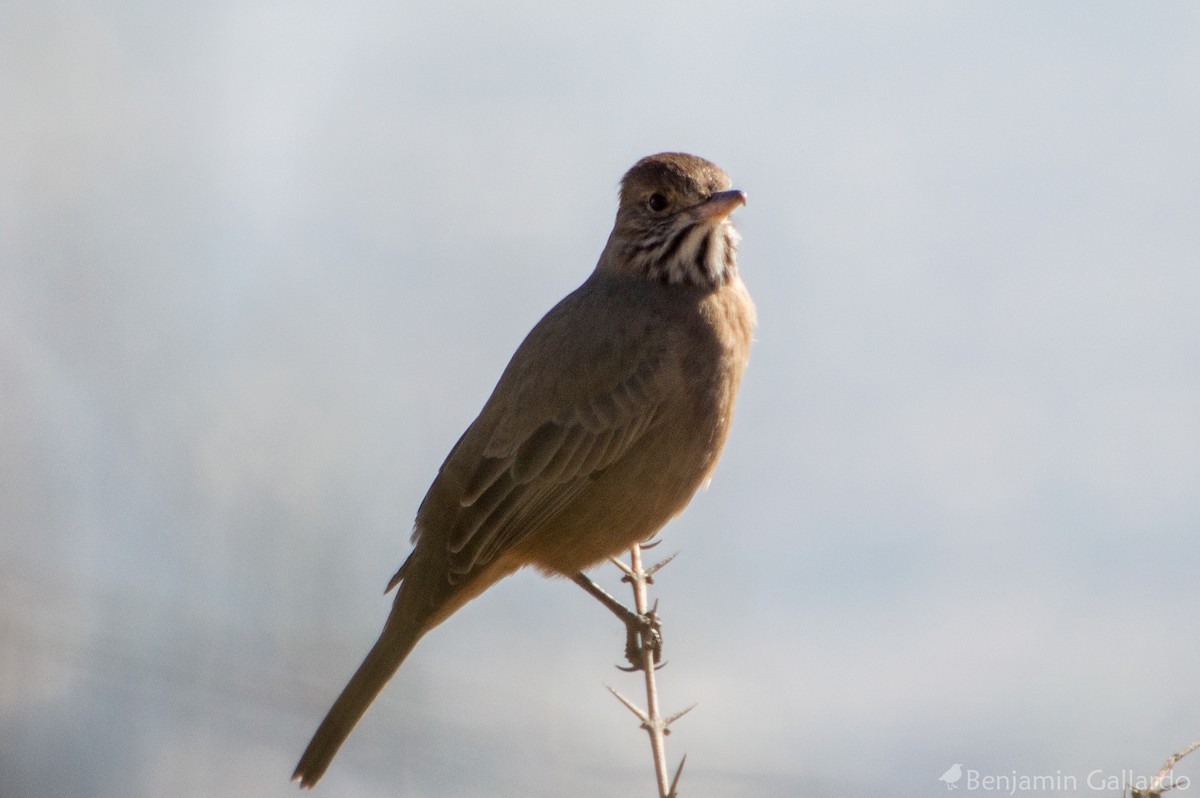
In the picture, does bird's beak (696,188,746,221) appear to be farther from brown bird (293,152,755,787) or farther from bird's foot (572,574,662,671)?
bird's foot (572,574,662,671)

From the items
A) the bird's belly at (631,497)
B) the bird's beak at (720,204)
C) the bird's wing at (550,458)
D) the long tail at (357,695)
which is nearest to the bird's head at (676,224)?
the bird's beak at (720,204)

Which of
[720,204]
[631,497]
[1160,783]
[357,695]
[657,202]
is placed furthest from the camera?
[657,202]

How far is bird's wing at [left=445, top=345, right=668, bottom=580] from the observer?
569 centimetres

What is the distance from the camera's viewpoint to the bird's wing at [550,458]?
5688 mm

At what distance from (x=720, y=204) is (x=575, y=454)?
131 centimetres

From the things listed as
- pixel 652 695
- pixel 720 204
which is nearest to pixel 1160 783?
pixel 652 695

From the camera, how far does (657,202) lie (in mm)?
6520

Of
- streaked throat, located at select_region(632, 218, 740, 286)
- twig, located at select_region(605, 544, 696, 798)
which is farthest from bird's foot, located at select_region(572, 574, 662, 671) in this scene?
streaked throat, located at select_region(632, 218, 740, 286)

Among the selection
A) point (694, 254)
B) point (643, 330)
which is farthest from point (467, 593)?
point (694, 254)

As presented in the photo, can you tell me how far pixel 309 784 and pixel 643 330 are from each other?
2309 millimetres

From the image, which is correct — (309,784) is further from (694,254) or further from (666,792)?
(694,254)

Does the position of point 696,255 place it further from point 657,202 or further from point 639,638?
point 639,638

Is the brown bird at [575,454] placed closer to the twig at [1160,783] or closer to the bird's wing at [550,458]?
the bird's wing at [550,458]

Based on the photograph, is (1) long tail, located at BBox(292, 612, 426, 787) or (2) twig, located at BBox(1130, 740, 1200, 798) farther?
(1) long tail, located at BBox(292, 612, 426, 787)
